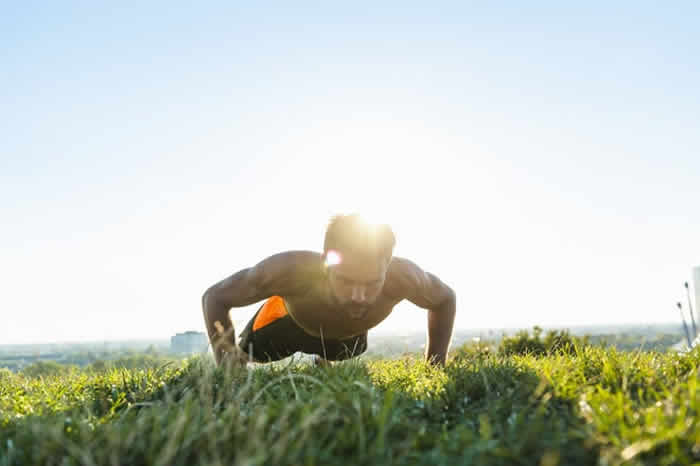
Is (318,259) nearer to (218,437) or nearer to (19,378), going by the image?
(218,437)

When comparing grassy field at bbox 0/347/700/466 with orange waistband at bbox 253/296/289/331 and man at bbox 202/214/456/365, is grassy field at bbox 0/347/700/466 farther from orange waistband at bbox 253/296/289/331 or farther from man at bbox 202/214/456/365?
orange waistband at bbox 253/296/289/331

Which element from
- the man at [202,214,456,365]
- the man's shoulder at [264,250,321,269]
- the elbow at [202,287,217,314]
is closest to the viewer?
the man at [202,214,456,365]

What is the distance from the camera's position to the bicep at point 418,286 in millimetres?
5555

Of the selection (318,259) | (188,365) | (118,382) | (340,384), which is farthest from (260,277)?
(340,384)

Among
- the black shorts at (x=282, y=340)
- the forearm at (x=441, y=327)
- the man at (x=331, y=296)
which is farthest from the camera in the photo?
the black shorts at (x=282, y=340)

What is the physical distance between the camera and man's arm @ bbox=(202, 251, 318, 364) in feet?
17.0

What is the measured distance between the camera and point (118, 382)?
164 inches

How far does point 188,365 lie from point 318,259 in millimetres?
1595

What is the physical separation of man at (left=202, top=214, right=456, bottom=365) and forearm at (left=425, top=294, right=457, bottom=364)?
1 centimetres

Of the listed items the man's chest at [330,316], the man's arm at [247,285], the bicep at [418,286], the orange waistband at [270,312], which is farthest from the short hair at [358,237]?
the orange waistband at [270,312]

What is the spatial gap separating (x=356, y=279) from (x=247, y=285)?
1.29 meters

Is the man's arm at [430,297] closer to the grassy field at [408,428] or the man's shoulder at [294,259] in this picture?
the man's shoulder at [294,259]

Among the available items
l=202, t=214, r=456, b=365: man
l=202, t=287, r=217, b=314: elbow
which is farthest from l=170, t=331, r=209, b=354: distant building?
l=202, t=287, r=217, b=314: elbow

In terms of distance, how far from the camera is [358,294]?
4.55 metres
